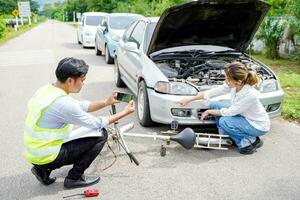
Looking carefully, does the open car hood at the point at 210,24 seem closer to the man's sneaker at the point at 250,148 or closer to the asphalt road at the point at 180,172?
the asphalt road at the point at 180,172

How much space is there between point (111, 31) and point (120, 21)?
3.20ft

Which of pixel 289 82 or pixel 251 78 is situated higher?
pixel 251 78

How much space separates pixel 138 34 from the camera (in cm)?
702

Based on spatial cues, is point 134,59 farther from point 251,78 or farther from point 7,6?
point 7,6

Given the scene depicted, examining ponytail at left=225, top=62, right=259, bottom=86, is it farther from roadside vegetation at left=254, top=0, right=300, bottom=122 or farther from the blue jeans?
roadside vegetation at left=254, top=0, right=300, bottom=122

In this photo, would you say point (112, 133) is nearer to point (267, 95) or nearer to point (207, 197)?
point (207, 197)

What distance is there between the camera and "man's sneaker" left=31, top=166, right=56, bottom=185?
152 inches

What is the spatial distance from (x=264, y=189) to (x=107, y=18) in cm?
1068

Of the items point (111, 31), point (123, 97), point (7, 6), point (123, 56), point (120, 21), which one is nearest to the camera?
point (123, 97)

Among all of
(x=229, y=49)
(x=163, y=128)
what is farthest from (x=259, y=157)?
(x=229, y=49)

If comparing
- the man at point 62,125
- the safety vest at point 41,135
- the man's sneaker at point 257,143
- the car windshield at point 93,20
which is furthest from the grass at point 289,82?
the car windshield at point 93,20

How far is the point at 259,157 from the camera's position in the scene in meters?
4.66

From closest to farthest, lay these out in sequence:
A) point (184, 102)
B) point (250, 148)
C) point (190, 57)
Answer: point (250, 148), point (184, 102), point (190, 57)

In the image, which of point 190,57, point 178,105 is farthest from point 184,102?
point 190,57
